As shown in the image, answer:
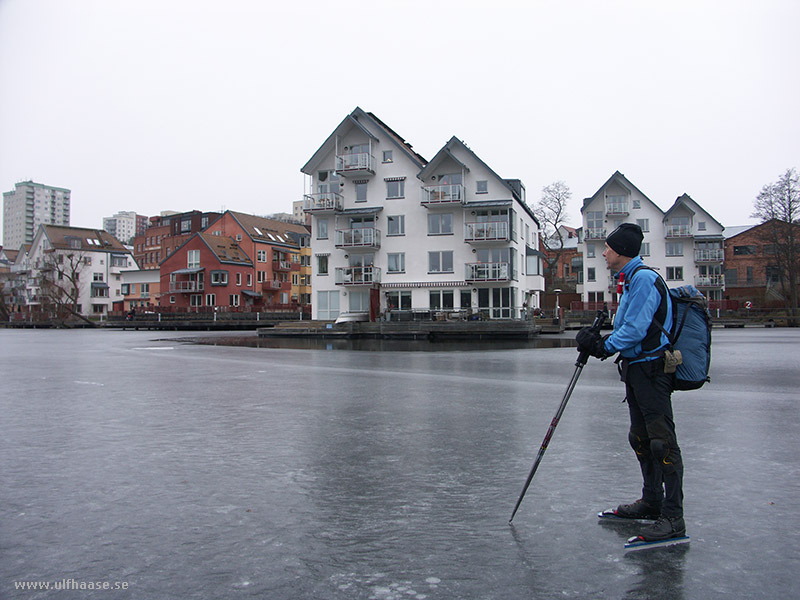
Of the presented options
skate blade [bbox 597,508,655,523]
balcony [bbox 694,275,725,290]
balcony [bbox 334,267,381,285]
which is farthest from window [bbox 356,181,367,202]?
skate blade [bbox 597,508,655,523]

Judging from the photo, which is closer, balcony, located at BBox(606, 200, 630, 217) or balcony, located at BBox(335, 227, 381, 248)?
balcony, located at BBox(335, 227, 381, 248)

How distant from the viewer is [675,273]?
203ft

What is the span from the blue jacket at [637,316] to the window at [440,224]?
40606 millimetres

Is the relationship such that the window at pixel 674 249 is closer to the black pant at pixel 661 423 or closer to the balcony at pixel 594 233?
the balcony at pixel 594 233

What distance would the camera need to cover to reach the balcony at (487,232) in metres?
42.4

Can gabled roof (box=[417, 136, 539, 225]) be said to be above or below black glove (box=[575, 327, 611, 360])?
above

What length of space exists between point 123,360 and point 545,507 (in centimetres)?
1863

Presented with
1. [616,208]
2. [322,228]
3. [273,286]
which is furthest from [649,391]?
[273,286]

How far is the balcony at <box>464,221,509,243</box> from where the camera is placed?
42.4 metres

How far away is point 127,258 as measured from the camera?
100062 mm

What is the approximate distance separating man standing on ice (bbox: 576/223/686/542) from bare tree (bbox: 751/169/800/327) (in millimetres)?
60051

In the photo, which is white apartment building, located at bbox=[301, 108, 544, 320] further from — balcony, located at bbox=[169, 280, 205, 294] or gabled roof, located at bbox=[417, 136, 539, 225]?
balcony, located at bbox=[169, 280, 205, 294]

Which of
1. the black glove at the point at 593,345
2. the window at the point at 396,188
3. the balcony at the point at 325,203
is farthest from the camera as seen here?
the balcony at the point at 325,203

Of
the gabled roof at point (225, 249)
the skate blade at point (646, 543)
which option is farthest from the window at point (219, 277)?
the skate blade at point (646, 543)
